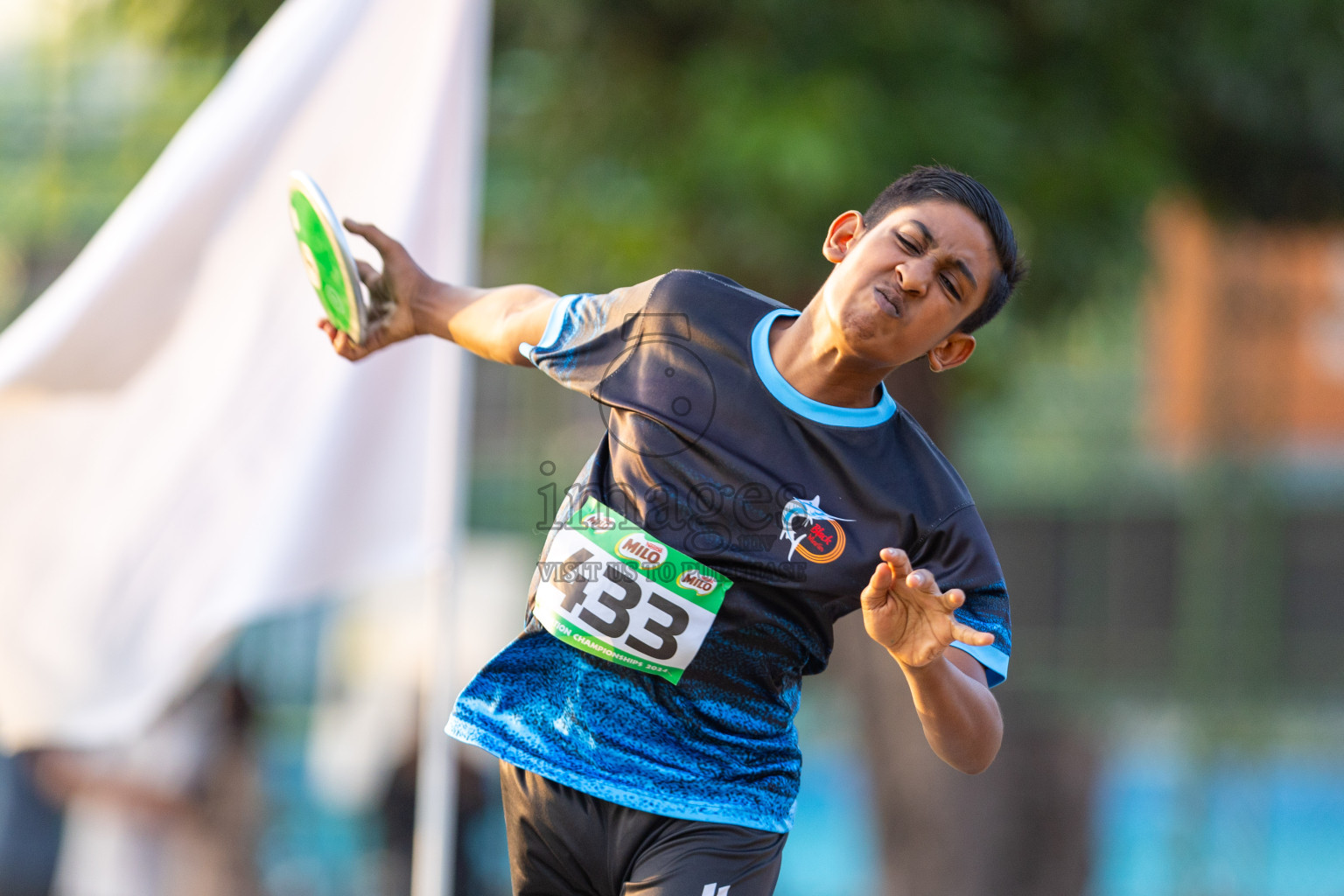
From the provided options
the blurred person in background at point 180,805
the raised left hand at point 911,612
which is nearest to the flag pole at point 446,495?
the raised left hand at point 911,612

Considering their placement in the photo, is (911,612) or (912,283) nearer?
(911,612)

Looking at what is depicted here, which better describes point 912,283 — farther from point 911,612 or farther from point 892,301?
point 911,612

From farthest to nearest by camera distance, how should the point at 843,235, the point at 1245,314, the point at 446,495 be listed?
the point at 1245,314 → the point at 446,495 → the point at 843,235

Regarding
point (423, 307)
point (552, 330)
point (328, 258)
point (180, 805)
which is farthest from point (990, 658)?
point (180, 805)

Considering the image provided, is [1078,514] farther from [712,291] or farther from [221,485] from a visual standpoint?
[712,291]

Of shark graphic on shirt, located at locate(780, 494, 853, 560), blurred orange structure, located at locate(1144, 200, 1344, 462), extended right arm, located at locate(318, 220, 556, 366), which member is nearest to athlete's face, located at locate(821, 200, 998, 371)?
shark graphic on shirt, located at locate(780, 494, 853, 560)

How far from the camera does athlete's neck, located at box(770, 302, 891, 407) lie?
225cm

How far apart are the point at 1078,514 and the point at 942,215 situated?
9.18 meters

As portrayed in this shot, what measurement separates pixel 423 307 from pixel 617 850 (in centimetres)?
106

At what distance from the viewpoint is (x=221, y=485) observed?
3.96 metres

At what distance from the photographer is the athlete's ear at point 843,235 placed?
2.36m

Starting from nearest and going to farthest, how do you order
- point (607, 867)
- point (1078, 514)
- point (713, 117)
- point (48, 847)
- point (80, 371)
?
point (607, 867), point (80, 371), point (713, 117), point (48, 847), point (1078, 514)

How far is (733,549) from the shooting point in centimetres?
225

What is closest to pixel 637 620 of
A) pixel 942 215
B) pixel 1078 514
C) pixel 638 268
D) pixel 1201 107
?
pixel 942 215
